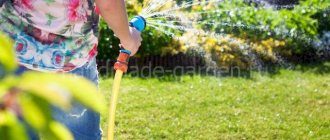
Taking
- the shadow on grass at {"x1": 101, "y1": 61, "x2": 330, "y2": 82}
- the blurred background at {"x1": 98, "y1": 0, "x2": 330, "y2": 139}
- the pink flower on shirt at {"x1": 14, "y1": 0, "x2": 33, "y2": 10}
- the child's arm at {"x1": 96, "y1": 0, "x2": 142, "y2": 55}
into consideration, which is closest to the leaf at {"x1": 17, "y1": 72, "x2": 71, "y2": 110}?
the child's arm at {"x1": 96, "y1": 0, "x2": 142, "y2": 55}

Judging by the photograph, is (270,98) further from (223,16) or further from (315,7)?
(315,7)

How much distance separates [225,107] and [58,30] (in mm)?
2690

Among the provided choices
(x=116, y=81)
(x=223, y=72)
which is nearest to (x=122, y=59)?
(x=116, y=81)

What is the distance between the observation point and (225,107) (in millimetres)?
4605

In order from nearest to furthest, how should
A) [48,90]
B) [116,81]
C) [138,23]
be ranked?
[48,90] → [116,81] → [138,23]

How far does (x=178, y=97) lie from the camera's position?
4.82 m

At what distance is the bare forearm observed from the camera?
1956 mm

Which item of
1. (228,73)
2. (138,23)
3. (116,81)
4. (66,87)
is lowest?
(228,73)

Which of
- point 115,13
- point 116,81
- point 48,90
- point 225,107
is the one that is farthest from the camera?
point 225,107

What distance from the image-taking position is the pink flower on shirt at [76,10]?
2059 millimetres

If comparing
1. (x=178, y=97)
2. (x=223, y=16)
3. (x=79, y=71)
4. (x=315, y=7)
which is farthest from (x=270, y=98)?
(x=79, y=71)

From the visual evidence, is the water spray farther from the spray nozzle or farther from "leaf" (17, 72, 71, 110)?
"leaf" (17, 72, 71, 110)

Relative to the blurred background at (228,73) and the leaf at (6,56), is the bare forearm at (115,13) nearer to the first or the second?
the leaf at (6,56)

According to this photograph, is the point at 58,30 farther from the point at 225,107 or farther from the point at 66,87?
the point at 225,107
